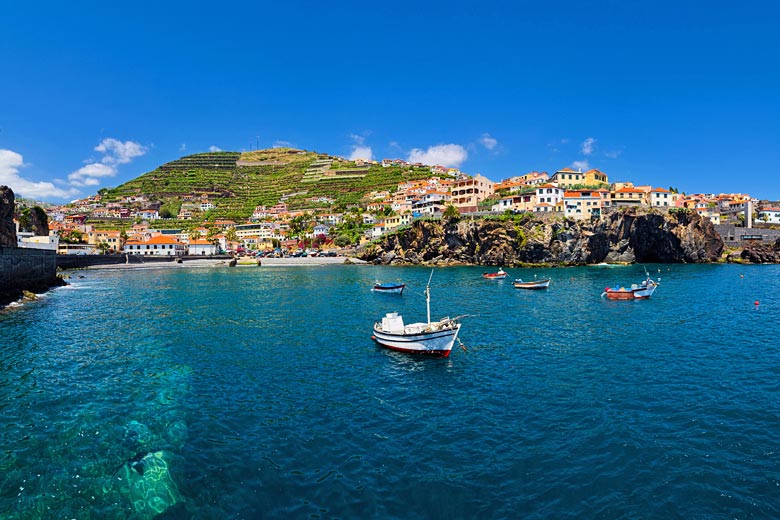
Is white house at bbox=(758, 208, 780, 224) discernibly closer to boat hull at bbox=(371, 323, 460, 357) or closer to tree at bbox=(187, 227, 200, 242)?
boat hull at bbox=(371, 323, 460, 357)

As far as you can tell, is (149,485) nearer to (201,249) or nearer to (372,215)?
(201,249)

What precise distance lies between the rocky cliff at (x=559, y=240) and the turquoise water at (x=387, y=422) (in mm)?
63176

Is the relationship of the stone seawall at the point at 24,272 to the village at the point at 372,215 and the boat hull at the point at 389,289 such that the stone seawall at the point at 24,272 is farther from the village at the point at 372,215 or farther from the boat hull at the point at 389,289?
the boat hull at the point at 389,289

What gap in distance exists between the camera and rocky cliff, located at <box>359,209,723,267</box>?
313 ft

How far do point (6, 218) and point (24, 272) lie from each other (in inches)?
539

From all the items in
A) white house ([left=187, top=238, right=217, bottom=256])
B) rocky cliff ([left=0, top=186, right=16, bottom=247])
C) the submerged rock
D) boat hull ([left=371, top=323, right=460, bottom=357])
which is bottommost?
the submerged rock

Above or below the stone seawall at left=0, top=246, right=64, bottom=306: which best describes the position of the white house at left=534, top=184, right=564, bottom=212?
above

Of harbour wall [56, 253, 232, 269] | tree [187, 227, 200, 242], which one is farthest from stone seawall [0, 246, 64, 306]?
tree [187, 227, 200, 242]

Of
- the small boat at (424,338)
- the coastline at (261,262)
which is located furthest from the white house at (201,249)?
the small boat at (424,338)

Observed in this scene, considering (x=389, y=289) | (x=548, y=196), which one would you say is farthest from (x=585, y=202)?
(x=389, y=289)

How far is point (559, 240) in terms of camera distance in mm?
95250

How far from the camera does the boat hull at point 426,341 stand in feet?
80.1

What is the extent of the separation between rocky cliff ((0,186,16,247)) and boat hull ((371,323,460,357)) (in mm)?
55295

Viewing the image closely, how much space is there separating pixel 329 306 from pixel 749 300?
4317 centimetres
